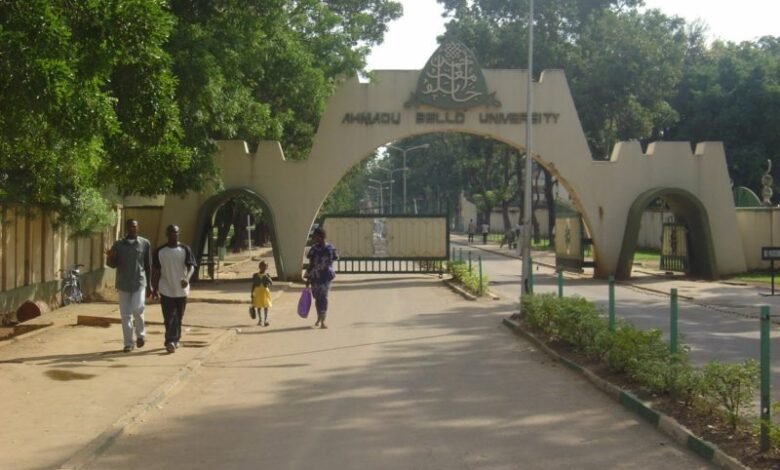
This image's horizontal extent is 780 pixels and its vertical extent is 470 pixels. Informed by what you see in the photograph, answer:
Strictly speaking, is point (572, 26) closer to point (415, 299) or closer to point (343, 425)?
point (415, 299)

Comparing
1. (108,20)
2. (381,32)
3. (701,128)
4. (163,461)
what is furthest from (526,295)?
(701,128)

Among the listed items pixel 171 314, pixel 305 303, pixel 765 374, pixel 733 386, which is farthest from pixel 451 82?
pixel 765 374

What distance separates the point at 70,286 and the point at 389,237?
13217 mm

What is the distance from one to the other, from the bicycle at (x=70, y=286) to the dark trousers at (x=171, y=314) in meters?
7.78

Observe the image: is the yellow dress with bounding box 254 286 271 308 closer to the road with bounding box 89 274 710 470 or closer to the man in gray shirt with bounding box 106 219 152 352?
the road with bounding box 89 274 710 470

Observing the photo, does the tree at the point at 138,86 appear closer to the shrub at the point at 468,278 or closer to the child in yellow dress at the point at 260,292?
the child in yellow dress at the point at 260,292

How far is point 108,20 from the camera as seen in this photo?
33.7 ft

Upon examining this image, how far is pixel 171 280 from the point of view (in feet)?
43.9

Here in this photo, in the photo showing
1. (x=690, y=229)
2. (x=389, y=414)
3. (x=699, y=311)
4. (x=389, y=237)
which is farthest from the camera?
(x=690, y=229)

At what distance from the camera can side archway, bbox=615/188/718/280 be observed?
30891 millimetres

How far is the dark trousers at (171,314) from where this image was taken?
1339 centimetres

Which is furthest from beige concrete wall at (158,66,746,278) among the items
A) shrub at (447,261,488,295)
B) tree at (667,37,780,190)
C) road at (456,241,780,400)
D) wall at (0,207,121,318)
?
tree at (667,37,780,190)

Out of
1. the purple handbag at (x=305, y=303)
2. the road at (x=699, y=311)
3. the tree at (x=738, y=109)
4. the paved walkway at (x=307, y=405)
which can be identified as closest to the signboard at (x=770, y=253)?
the road at (x=699, y=311)

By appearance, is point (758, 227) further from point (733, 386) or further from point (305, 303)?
point (733, 386)
